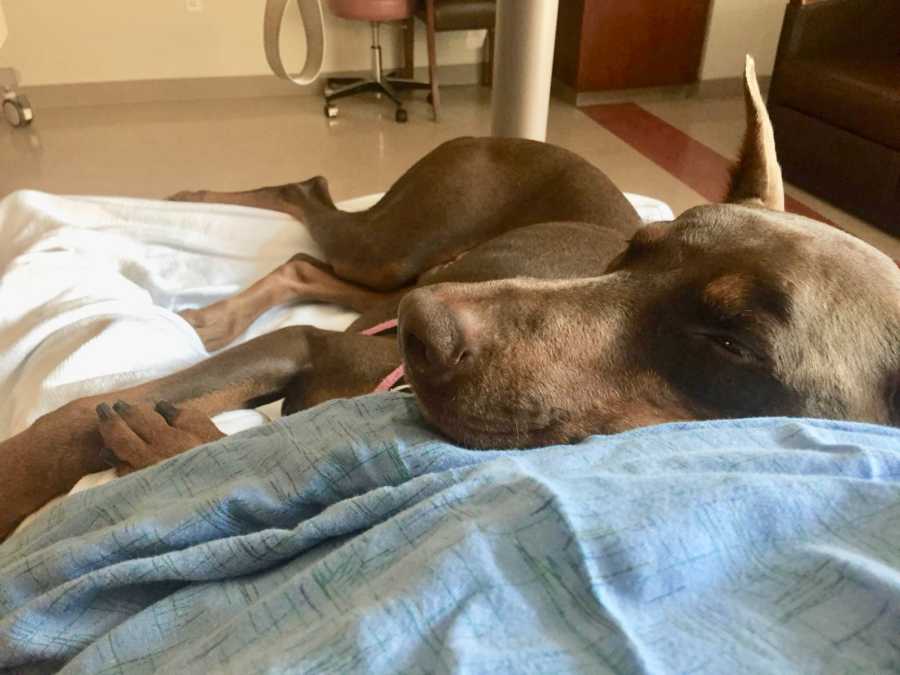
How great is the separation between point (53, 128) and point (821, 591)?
5443mm

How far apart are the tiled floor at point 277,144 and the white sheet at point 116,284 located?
6.04 ft

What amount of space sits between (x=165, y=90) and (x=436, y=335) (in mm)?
5283

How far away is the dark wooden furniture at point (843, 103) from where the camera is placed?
4016 mm

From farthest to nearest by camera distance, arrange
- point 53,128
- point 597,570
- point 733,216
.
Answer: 1. point 53,128
2. point 733,216
3. point 597,570

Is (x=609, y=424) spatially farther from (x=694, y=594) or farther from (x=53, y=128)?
(x=53, y=128)

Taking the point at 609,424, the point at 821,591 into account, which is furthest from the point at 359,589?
the point at 609,424

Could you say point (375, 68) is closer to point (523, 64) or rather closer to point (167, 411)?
point (523, 64)

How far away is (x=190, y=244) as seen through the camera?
2320mm

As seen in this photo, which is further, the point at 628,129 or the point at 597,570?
the point at 628,129

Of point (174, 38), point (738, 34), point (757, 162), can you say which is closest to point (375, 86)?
point (174, 38)

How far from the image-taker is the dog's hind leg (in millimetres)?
2166

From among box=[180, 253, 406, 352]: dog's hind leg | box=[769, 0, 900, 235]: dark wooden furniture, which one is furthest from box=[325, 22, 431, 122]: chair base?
box=[180, 253, 406, 352]: dog's hind leg

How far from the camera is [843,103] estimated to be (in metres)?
4.20

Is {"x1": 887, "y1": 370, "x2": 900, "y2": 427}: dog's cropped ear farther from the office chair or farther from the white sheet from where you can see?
the office chair
